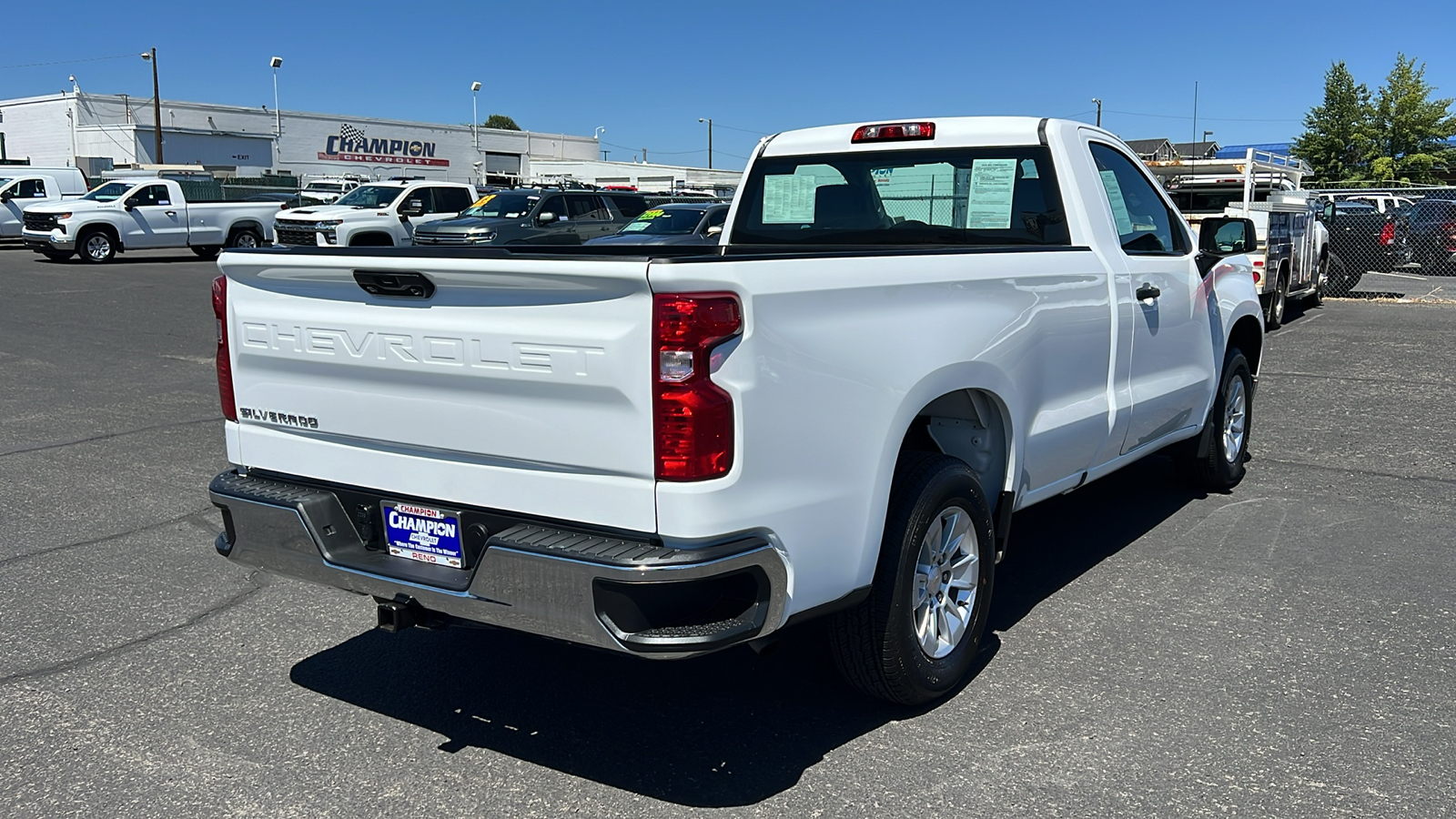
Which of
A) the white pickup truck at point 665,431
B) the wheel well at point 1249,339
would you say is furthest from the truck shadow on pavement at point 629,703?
the wheel well at point 1249,339

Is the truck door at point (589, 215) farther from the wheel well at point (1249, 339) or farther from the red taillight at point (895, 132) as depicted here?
the red taillight at point (895, 132)

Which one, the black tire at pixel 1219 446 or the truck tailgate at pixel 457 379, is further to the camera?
the black tire at pixel 1219 446

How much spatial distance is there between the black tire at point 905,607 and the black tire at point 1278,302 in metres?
12.8

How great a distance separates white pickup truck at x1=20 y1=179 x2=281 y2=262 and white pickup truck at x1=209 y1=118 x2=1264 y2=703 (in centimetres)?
2510

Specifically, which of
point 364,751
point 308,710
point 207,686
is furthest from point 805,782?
point 207,686

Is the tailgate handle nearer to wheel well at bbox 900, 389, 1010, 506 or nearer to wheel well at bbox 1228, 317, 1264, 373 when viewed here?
wheel well at bbox 900, 389, 1010, 506

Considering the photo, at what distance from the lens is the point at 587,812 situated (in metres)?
3.34

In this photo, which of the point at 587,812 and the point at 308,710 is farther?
the point at 308,710

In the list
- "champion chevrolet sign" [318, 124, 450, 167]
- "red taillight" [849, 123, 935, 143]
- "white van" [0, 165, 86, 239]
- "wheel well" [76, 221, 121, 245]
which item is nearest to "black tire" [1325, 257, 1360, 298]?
"red taillight" [849, 123, 935, 143]

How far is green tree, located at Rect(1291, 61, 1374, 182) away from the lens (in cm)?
4800

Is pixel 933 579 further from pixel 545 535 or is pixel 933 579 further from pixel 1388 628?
pixel 1388 628

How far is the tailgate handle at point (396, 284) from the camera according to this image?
3363 millimetres

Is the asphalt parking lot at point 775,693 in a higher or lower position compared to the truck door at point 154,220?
lower

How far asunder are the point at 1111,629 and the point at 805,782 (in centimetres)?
177
